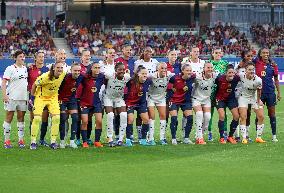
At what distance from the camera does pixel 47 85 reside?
17.5 meters

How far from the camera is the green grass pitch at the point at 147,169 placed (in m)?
12.9

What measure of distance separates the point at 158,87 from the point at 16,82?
119 inches

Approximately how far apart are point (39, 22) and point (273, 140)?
3541cm

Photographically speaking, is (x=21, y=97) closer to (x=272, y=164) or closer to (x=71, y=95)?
(x=71, y=95)

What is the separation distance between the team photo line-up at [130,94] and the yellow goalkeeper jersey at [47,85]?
0.06 feet

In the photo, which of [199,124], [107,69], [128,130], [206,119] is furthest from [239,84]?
[107,69]

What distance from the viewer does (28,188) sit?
12.8m

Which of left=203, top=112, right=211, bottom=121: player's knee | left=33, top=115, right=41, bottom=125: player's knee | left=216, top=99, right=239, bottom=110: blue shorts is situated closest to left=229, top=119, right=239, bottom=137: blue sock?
left=216, top=99, right=239, bottom=110: blue shorts

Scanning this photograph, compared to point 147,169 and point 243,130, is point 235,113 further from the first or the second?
point 147,169

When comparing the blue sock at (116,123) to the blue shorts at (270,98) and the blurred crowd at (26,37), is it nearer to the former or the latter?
the blue shorts at (270,98)

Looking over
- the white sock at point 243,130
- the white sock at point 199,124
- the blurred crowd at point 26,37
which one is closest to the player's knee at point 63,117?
the white sock at point 199,124

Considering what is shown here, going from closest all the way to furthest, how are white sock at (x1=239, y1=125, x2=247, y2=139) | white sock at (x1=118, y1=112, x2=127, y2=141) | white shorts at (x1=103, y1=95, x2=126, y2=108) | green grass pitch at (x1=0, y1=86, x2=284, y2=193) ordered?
green grass pitch at (x1=0, y1=86, x2=284, y2=193) → white sock at (x1=118, y1=112, x2=127, y2=141) → white shorts at (x1=103, y1=95, x2=126, y2=108) → white sock at (x1=239, y1=125, x2=247, y2=139)

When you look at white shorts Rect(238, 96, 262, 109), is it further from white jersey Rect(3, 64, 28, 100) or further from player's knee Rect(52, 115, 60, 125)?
white jersey Rect(3, 64, 28, 100)

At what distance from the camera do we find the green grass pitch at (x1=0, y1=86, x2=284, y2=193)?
509 inches
